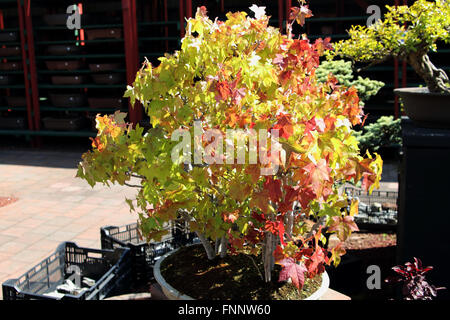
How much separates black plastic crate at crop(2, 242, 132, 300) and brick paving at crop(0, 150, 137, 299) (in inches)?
46.8

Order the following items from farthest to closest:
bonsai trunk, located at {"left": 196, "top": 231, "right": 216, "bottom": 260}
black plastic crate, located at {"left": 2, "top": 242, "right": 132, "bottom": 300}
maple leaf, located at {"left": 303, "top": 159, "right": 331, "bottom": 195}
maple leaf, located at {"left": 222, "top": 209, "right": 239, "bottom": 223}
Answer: black plastic crate, located at {"left": 2, "top": 242, "right": 132, "bottom": 300} → bonsai trunk, located at {"left": 196, "top": 231, "right": 216, "bottom": 260} → maple leaf, located at {"left": 222, "top": 209, "right": 239, "bottom": 223} → maple leaf, located at {"left": 303, "top": 159, "right": 331, "bottom": 195}

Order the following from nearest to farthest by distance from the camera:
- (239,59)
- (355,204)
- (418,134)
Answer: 1. (239,59)
2. (355,204)
3. (418,134)

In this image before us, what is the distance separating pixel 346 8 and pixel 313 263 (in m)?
12.7

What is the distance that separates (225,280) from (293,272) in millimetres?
721

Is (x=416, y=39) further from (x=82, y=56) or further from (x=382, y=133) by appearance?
(x=82, y=56)

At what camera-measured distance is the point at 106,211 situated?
7.56m

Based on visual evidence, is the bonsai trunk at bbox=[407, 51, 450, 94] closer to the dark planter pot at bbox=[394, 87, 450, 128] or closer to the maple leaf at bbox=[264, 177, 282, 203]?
the dark planter pot at bbox=[394, 87, 450, 128]

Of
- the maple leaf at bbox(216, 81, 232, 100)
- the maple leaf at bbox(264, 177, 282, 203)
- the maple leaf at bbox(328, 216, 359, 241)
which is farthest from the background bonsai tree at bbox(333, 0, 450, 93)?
the maple leaf at bbox(264, 177, 282, 203)

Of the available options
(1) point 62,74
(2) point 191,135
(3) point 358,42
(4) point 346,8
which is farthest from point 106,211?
(4) point 346,8

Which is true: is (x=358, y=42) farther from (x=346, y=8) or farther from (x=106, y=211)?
(x=346, y=8)

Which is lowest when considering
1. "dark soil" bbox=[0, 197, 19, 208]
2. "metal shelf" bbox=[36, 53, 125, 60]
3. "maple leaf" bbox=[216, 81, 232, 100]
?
"dark soil" bbox=[0, 197, 19, 208]

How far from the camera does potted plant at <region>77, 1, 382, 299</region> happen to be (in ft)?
8.05

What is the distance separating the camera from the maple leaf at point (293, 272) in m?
2.53
